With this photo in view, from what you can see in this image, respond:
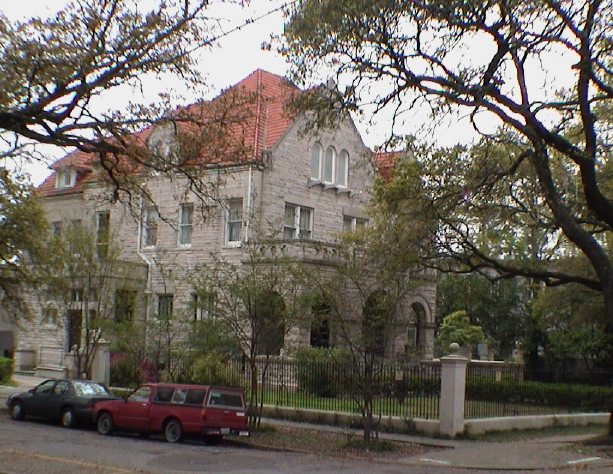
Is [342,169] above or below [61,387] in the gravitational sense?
above

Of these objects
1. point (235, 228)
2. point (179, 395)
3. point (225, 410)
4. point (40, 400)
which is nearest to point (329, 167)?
point (235, 228)

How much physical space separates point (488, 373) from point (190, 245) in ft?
53.7

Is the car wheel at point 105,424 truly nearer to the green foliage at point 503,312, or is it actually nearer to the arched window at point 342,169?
the arched window at point 342,169

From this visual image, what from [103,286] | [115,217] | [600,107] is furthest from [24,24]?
[115,217]

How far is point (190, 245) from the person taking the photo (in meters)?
35.5

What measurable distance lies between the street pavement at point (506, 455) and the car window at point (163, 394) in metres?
5.37

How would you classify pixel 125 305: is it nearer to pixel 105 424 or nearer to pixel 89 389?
pixel 89 389

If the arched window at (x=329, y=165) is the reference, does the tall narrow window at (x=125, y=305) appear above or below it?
below

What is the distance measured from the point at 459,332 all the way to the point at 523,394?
21.8 metres

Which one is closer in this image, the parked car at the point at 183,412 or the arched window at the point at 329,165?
the parked car at the point at 183,412

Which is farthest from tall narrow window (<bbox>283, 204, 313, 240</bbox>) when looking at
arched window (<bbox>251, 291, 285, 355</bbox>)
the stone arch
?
arched window (<bbox>251, 291, 285, 355</bbox>)

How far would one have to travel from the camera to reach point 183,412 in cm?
1942

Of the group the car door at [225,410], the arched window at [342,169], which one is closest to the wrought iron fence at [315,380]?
the car door at [225,410]

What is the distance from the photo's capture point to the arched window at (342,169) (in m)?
37.1
